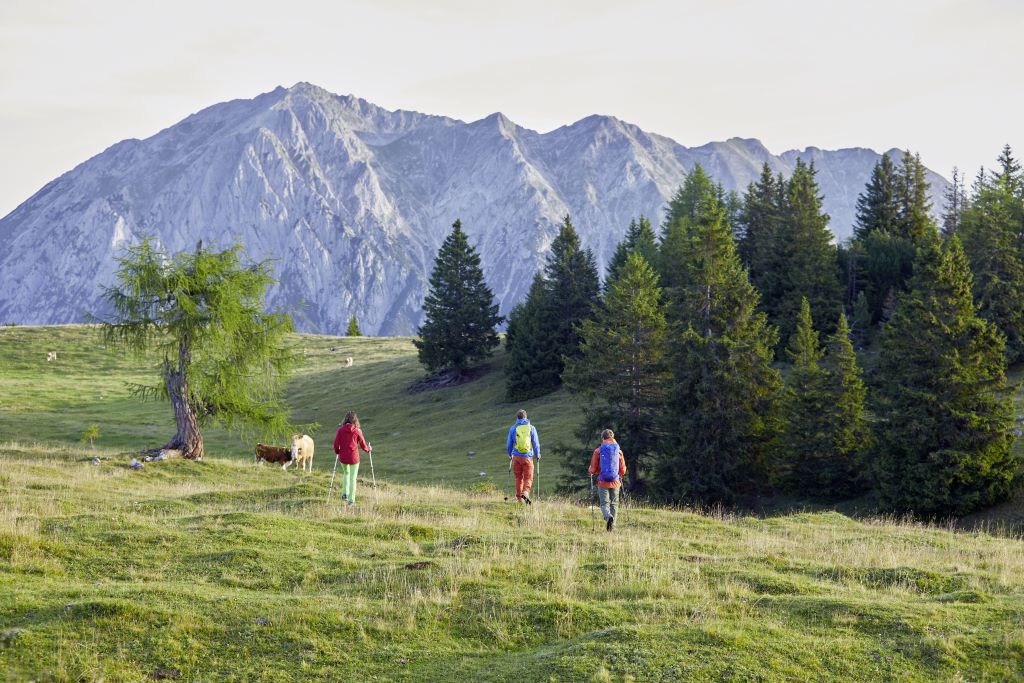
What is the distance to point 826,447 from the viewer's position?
133ft

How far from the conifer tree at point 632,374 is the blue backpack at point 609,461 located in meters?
21.2

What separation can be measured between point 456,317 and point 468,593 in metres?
70.5

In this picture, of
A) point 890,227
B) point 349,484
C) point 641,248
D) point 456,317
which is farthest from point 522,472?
point 890,227

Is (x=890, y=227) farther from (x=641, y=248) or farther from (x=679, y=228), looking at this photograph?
(x=641, y=248)

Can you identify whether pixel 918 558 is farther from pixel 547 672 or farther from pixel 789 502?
pixel 789 502

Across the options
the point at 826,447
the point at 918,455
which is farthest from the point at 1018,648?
the point at 826,447

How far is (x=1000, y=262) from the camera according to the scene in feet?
200

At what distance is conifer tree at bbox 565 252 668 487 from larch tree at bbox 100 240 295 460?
55.8 ft

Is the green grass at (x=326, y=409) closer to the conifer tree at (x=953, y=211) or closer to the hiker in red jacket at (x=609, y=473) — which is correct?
the hiker in red jacket at (x=609, y=473)

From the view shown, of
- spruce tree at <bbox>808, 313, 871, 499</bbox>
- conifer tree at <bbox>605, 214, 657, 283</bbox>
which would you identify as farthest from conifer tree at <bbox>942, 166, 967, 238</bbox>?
spruce tree at <bbox>808, 313, 871, 499</bbox>

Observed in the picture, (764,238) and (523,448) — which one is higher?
(764,238)

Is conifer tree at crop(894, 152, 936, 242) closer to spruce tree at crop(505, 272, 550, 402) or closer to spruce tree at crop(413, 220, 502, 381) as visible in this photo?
spruce tree at crop(505, 272, 550, 402)

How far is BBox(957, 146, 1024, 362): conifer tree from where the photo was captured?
189ft

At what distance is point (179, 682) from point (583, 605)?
569 centimetres
